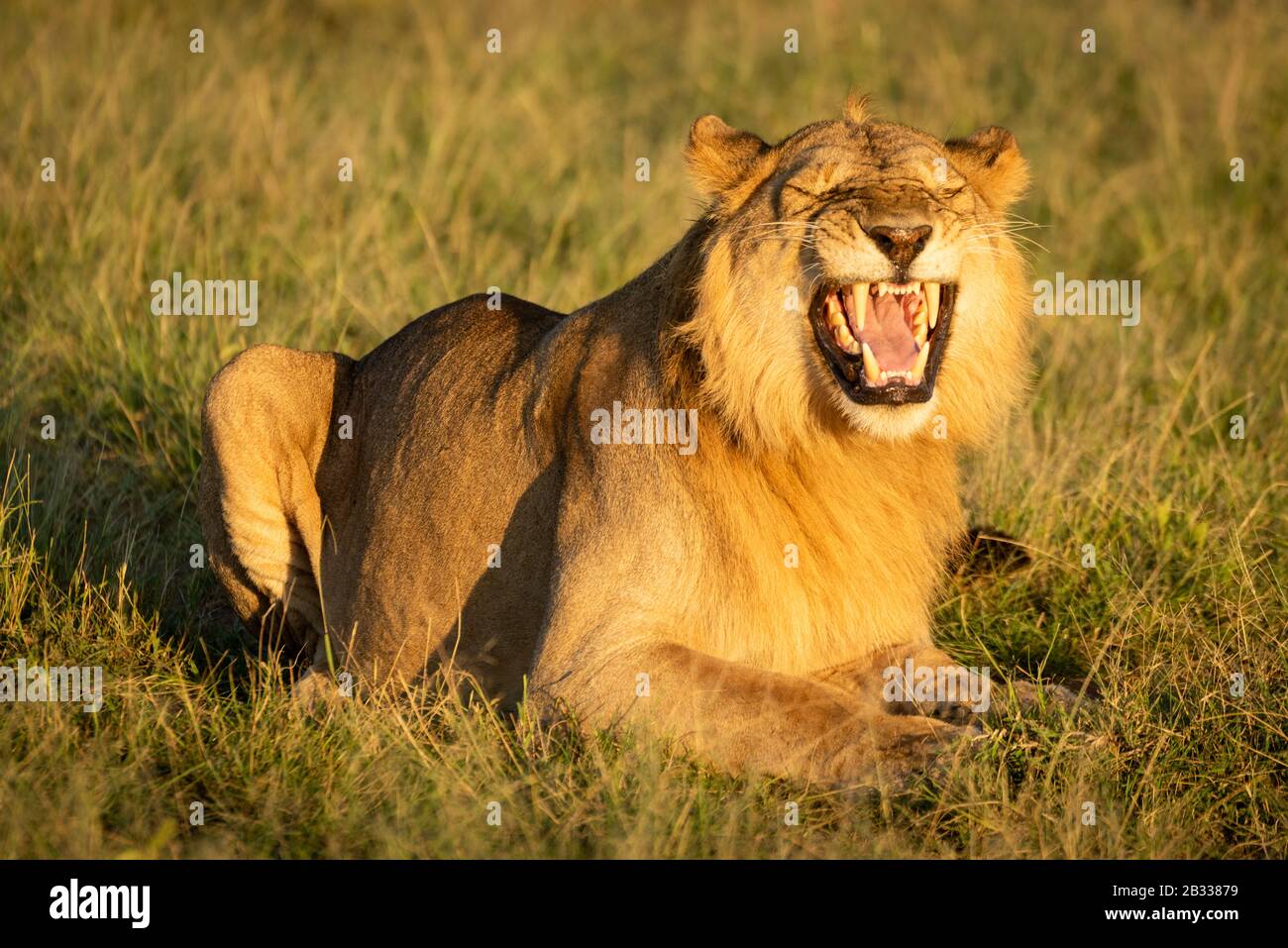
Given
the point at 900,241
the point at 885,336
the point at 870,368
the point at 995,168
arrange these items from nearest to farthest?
the point at 900,241 < the point at 870,368 < the point at 885,336 < the point at 995,168

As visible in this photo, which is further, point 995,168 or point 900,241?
point 995,168

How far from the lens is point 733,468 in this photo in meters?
4.63

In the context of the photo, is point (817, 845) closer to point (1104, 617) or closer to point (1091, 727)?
point (1091, 727)

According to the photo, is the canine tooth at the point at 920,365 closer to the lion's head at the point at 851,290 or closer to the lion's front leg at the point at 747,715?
the lion's head at the point at 851,290

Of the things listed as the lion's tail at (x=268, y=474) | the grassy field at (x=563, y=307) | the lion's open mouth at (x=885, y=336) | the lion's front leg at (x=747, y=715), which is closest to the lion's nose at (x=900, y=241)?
the lion's open mouth at (x=885, y=336)

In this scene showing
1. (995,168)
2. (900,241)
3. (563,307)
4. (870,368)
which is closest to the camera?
(900,241)

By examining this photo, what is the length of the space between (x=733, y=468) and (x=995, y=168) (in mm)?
1216

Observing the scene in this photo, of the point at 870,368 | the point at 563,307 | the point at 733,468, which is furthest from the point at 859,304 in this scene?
the point at 563,307

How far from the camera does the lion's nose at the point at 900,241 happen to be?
428 centimetres

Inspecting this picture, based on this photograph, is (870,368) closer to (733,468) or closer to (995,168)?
(733,468)

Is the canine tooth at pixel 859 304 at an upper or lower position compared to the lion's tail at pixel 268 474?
upper

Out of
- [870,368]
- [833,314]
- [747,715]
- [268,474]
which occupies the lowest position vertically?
[747,715]

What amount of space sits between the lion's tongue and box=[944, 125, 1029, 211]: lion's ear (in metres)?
0.52

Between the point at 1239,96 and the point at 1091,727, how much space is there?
741 cm
